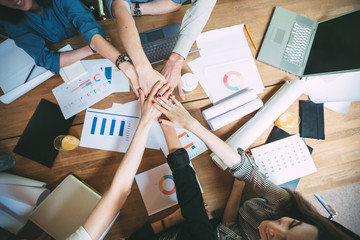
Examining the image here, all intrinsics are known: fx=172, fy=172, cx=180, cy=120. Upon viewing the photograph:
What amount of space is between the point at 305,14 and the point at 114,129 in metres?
1.50

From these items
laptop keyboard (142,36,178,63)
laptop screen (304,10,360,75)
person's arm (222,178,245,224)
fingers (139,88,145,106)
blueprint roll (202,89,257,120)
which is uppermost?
laptop keyboard (142,36,178,63)

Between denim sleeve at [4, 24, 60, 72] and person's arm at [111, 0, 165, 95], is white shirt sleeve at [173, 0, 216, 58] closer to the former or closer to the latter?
person's arm at [111, 0, 165, 95]

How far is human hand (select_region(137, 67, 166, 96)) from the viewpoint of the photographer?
0.97 m

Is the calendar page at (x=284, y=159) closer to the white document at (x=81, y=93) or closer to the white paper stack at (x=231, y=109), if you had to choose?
the white paper stack at (x=231, y=109)

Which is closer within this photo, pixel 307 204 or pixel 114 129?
pixel 307 204

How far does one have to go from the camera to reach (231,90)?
1.09 meters

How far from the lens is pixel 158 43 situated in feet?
3.59

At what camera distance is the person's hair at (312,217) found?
0.68m

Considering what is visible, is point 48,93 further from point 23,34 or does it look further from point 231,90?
point 231,90

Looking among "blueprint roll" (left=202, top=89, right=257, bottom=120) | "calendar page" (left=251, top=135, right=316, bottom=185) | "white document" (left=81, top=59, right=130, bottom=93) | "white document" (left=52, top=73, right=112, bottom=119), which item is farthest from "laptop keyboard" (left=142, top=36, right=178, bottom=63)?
"calendar page" (left=251, top=135, right=316, bottom=185)

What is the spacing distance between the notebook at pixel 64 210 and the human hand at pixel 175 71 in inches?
28.9

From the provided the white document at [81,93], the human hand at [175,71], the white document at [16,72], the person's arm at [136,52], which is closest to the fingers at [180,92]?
the human hand at [175,71]

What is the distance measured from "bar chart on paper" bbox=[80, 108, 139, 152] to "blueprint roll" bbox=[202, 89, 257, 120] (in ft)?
1.42

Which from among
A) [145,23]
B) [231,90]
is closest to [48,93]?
[145,23]
